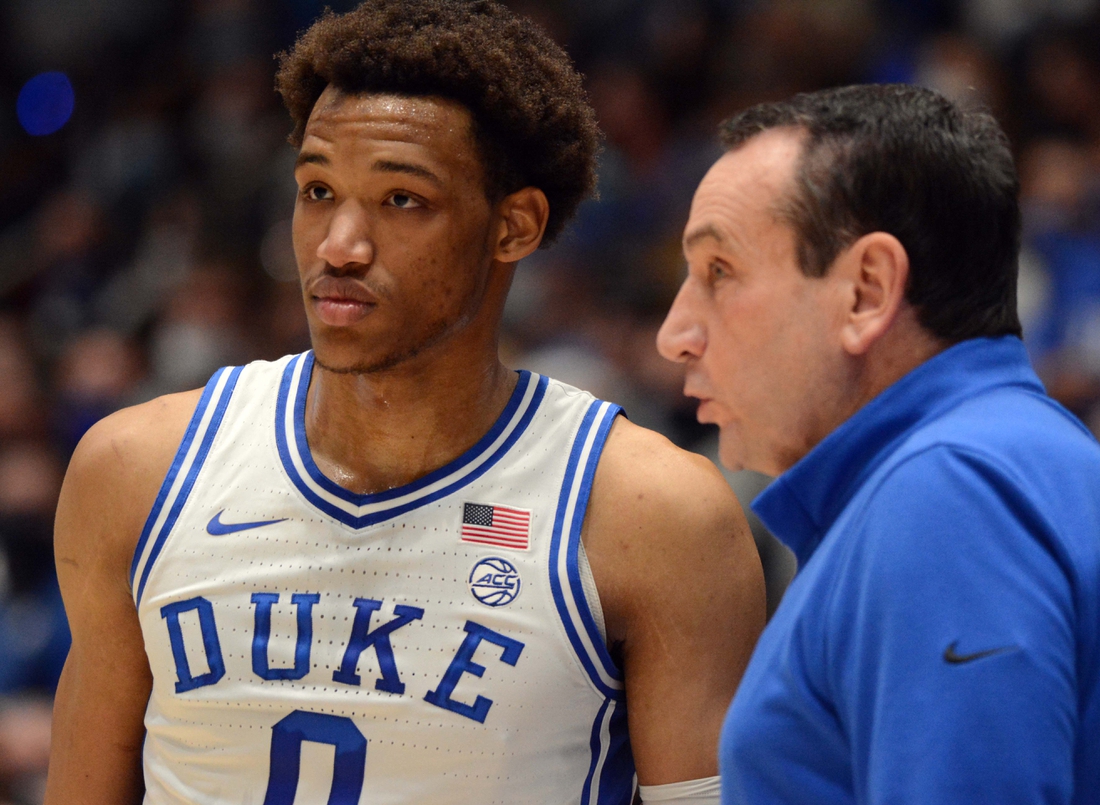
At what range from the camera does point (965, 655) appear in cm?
127

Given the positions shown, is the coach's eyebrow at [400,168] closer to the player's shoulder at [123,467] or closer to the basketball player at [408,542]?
the basketball player at [408,542]

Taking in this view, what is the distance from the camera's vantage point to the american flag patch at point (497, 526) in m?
2.32

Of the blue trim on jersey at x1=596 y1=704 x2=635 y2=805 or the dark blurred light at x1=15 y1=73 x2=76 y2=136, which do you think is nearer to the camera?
the blue trim on jersey at x1=596 y1=704 x2=635 y2=805

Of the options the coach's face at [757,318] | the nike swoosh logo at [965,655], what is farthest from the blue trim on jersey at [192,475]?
the nike swoosh logo at [965,655]

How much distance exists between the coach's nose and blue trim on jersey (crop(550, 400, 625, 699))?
2.01 ft

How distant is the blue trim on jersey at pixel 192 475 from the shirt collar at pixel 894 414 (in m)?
1.22

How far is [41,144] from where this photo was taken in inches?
350

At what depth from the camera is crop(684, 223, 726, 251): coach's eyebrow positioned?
66.6 inches

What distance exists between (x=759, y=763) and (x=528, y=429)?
108 centimetres

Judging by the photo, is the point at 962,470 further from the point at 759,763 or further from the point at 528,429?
the point at 528,429

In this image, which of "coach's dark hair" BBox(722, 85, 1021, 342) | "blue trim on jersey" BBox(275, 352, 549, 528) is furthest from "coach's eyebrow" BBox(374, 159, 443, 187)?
"coach's dark hair" BBox(722, 85, 1021, 342)

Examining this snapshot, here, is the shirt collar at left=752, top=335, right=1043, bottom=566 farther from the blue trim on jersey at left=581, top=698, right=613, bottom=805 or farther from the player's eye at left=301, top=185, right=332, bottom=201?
the player's eye at left=301, top=185, right=332, bottom=201

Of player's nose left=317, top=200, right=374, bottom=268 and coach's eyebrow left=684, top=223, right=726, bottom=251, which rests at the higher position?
player's nose left=317, top=200, right=374, bottom=268

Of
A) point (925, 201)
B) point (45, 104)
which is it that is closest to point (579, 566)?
point (925, 201)
